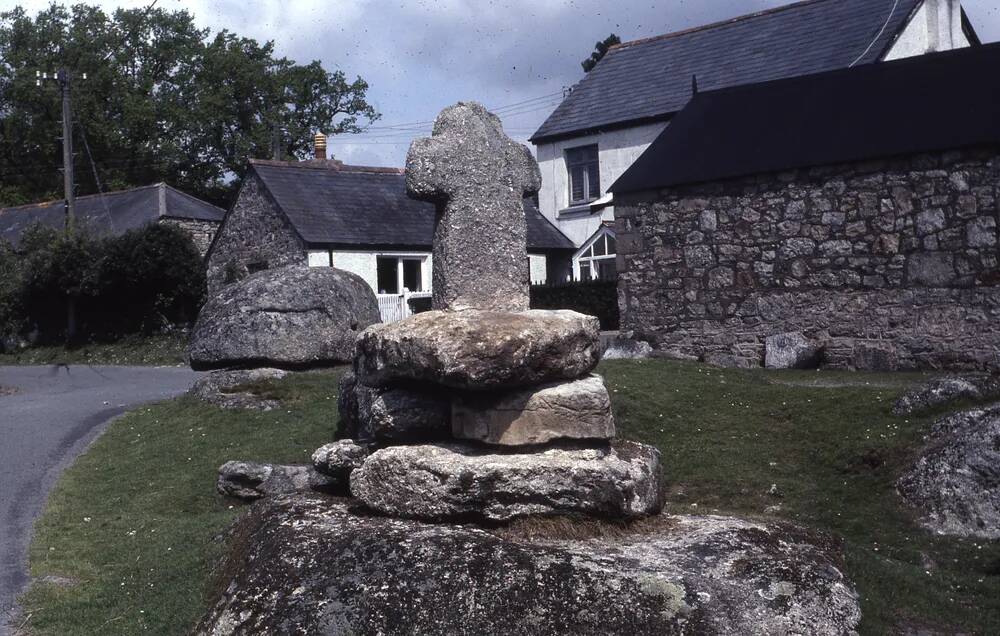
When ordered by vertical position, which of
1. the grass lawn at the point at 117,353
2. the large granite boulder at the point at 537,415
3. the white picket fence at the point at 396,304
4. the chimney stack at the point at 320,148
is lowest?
the grass lawn at the point at 117,353

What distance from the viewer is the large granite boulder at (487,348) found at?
20.5ft

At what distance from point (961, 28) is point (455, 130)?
1131 inches

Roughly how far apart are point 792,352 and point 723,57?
17.1 m

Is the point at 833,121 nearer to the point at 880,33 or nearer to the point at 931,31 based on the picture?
the point at 880,33

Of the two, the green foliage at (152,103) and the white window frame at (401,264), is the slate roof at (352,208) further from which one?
the green foliage at (152,103)

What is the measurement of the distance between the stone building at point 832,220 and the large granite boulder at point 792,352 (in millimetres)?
200

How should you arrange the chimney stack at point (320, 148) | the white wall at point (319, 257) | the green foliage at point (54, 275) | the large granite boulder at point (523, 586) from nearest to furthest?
the large granite boulder at point (523, 586), the white wall at point (319, 257), the green foliage at point (54, 275), the chimney stack at point (320, 148)

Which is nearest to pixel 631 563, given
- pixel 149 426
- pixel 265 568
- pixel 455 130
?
pixel 265 568

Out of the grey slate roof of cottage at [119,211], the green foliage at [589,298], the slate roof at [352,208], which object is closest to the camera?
the green foliage at [589,298]

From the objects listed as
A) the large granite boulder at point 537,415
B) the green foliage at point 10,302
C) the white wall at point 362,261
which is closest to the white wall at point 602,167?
the white wall at point 362,261

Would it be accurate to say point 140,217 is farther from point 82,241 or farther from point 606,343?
point 606,343

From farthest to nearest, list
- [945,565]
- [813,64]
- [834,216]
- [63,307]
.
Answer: [63,307] → [813,64] → [834,216] → [945,565]

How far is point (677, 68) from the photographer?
3250 cm

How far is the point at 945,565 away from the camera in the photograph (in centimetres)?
825
